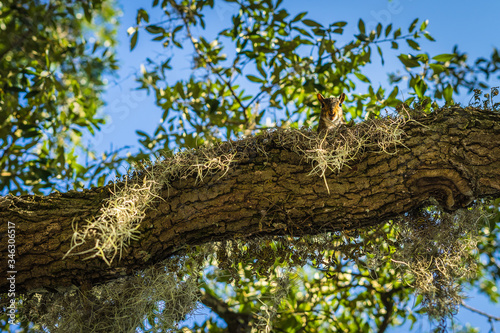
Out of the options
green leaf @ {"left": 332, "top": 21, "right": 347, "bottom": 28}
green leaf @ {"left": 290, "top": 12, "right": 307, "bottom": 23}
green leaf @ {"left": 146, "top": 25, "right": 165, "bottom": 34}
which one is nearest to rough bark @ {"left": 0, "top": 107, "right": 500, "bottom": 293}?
green leaf @ {"left": 332, "top": 21, "right": 347, "bottom": 28}

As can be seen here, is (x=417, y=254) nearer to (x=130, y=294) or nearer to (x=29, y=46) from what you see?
(x=130, y=294)

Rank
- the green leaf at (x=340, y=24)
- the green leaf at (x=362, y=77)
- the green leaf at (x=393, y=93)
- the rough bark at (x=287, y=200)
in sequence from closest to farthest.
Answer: the rough bark at (x=287, y=200), the green leaf at (x=340, y=24), the green leaf at (x=393, y=93), the green leaf at (x=362, y=77)

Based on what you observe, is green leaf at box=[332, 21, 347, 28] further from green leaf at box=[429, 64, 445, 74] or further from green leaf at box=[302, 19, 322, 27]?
green leaf at box=[429, 64, 445, 74]

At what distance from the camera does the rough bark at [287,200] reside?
1667 mm

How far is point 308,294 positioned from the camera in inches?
133

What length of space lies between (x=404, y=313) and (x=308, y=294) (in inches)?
32.5

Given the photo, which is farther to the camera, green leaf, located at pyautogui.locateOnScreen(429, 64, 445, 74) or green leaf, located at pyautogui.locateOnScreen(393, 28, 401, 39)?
green leaf, located at pyautogui.locateOnScreen(393, 28, 401, 39)

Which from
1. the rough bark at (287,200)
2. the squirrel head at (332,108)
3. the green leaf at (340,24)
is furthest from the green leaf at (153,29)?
the rough bark at (287,200)

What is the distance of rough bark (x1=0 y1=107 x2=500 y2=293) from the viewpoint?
5.47 ft

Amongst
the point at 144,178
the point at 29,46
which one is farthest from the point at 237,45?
the point at 144,178

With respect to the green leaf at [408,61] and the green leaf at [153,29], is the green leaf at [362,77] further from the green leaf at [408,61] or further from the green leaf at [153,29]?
the green leaf at [153,29]

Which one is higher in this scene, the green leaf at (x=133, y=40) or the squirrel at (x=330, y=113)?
the green leaf at (x=133, y=40)

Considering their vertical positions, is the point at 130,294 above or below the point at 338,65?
below

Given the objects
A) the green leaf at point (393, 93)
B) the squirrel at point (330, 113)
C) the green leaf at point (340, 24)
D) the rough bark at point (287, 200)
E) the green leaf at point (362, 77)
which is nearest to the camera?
the rough bark at point (287, 200)
